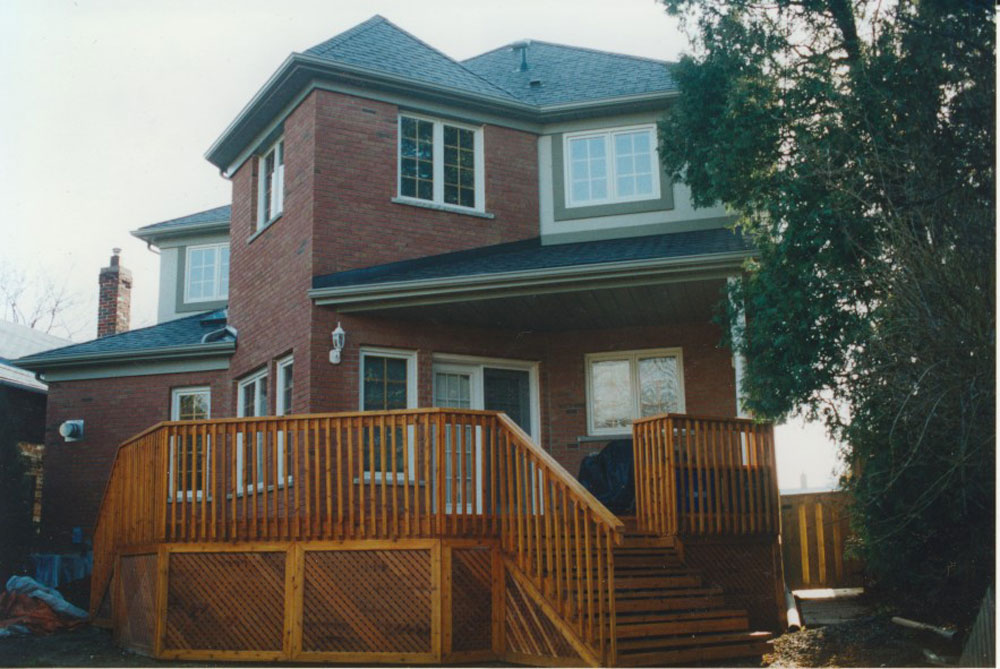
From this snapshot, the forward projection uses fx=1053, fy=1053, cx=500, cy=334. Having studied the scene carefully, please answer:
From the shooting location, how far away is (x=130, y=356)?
15.7 metres

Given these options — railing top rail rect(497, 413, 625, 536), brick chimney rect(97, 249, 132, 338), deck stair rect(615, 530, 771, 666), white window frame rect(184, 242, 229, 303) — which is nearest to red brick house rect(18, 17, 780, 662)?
deck stair rect(615, 530, 771, 666)

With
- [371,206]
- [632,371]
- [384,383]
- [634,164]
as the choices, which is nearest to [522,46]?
[634,164]

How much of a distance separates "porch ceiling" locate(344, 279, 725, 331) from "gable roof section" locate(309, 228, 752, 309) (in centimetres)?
18

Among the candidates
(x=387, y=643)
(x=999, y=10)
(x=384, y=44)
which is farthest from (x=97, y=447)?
(x=999, y=10)

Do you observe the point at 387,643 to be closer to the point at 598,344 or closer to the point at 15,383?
the point at 598,344

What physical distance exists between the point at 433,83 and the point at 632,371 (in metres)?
4.49

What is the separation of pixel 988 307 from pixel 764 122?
12.4 feet

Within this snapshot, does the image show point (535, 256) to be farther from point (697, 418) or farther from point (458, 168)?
point (697, 418)

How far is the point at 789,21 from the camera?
1127cm

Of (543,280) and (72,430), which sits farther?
(72,430)

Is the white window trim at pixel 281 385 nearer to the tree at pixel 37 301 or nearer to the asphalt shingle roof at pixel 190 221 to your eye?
the asphalt shingle roof at pixel 190 221

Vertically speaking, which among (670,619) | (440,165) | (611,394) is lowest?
(670,619)

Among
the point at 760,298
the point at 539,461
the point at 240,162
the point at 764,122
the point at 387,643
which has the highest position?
the point at 240,162

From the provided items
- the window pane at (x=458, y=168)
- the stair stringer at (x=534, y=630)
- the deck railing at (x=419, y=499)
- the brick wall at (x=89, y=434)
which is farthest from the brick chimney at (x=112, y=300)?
the stair stringer at (x=534, y=630)
